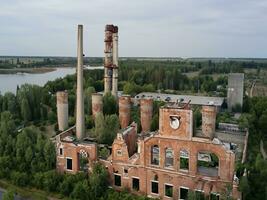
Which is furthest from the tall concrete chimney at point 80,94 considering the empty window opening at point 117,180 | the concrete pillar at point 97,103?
the empty window opening at point 117,180

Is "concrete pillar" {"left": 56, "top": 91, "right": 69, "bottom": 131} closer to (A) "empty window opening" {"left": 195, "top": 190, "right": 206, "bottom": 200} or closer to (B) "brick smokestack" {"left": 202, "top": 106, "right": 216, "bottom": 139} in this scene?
(B) "brick smokestack" {"left": 202, "top": 106, "right": 216, "bottom": 139}

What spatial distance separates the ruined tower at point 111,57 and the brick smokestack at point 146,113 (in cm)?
1113

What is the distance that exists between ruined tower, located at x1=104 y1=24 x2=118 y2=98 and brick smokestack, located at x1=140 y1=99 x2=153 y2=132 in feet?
36.5

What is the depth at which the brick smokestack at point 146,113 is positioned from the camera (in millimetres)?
31875

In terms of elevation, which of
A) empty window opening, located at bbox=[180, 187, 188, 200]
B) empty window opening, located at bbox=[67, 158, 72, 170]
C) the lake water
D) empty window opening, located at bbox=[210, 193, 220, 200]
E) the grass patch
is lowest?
the grass patch

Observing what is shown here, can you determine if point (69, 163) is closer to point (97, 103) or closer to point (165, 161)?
point (165, 161)

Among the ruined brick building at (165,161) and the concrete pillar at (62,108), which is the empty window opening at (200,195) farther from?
the concrete pillar at (62,108)

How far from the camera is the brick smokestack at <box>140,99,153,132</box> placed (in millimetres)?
31875

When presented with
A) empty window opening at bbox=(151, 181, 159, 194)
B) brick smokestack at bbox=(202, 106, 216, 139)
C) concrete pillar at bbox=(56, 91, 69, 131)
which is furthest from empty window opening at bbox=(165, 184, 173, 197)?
concrete pillar at bbox=(56, 91, 69, 131)

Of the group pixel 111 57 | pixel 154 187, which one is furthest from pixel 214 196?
pixel 111 57

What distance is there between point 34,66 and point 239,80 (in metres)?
117

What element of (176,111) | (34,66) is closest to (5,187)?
(176,111)

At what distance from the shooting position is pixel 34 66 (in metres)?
142

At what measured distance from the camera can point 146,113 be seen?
32.0 metres
